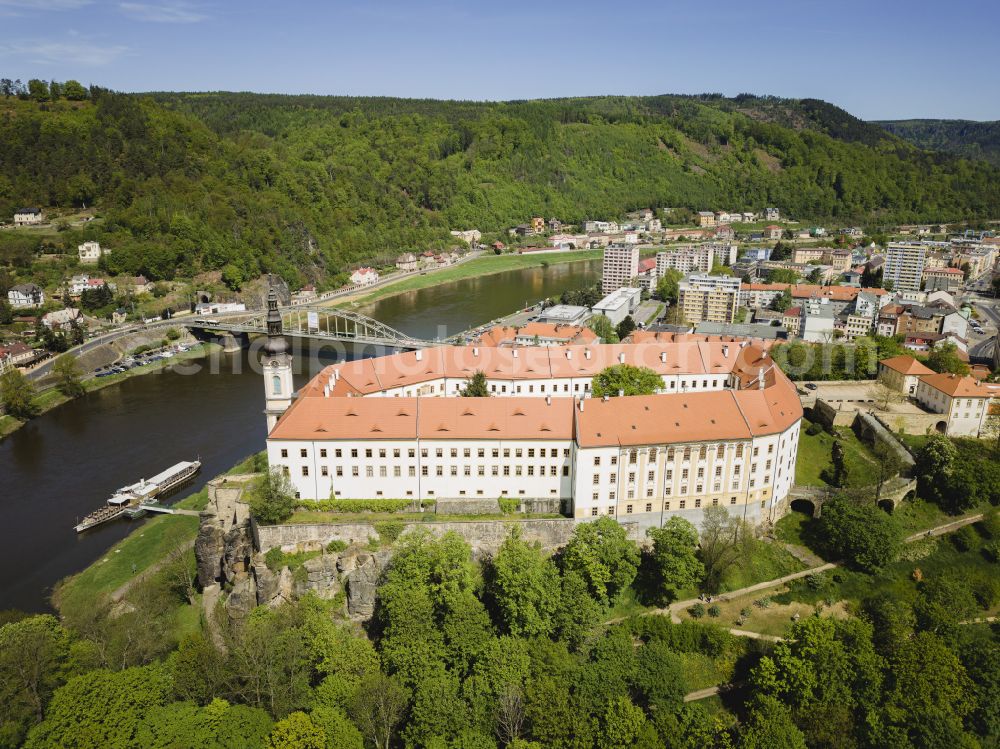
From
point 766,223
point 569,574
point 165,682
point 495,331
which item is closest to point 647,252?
point 766,223

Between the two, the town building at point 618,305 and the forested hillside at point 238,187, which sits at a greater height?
the forested hillside at point 238,187

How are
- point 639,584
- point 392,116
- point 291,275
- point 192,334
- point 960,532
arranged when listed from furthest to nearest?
point 392,116
point 291,275
point 192,334
point 960,532
point 639,584

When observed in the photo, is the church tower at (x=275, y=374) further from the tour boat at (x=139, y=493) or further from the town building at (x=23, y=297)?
the town building at (x=23, y=297)

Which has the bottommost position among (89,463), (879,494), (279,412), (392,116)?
(89,463)

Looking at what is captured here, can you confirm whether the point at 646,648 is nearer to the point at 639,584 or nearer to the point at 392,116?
the point at 639,584

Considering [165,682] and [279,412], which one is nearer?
[165,682]

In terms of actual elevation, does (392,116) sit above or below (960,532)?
above

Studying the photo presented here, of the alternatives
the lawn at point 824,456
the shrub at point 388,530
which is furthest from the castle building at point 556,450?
the lawn at point 824,456

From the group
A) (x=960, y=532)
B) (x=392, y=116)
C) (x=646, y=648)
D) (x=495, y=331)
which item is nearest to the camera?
(x=646, y=648)
